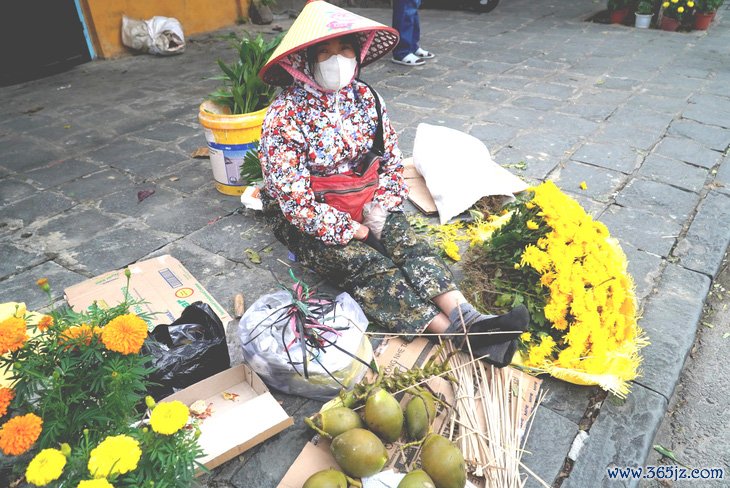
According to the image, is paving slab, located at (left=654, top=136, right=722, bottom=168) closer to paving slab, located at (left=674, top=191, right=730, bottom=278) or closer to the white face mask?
paving slab, located at (left=674, top=191, right=730, bottom=278)

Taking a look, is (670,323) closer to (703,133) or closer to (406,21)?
(703,133)

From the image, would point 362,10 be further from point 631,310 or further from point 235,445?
point 235,445

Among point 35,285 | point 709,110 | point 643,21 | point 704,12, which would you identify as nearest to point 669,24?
point 643,21

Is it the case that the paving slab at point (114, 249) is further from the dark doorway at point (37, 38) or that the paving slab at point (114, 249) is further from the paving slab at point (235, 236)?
the dark doorway at point (37, 38)

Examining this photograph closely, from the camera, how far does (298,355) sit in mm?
1939

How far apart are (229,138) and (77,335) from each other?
2.16 m

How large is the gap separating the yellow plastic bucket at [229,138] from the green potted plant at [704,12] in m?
7.40

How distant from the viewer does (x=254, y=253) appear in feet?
9.70

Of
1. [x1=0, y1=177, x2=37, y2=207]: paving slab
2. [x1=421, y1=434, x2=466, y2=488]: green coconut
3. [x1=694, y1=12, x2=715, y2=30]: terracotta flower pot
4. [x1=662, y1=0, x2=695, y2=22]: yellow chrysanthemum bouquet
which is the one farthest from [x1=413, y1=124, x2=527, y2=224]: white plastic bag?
[x1=694, y1=12, x2=715, y2=30]: terracotta flower pot

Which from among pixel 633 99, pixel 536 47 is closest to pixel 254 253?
pixel 633 99

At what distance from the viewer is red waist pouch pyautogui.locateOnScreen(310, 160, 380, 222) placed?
8.15ft

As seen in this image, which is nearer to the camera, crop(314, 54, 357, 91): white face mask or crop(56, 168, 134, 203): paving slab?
crop(314, 54, 357, 91): white face mask

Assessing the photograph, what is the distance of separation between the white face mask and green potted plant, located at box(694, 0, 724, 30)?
7565mm

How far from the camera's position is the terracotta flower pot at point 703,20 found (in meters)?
7.55
